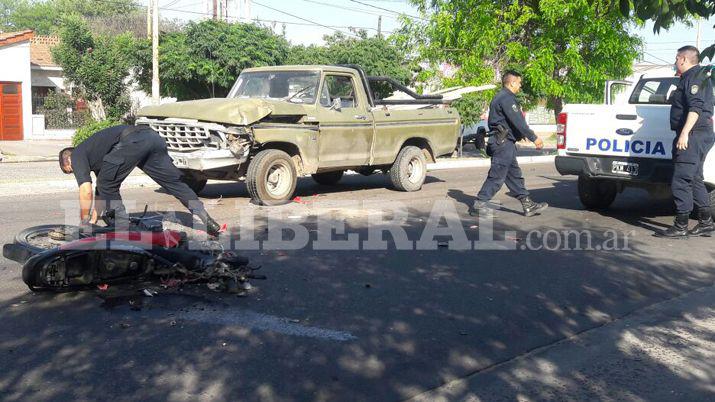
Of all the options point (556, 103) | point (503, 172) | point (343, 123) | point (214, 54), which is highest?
point (214, 54)

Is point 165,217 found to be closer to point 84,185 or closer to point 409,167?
point 84,185

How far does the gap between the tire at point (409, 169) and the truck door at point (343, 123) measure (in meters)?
0.75

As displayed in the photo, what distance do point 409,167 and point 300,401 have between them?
9.33 metres

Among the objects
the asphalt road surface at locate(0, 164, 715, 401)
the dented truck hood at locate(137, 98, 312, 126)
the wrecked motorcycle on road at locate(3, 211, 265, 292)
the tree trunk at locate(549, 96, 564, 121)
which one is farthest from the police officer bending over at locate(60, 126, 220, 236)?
the tree trunk at locate(549, 96, 564, 121)

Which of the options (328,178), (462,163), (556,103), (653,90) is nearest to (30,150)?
(462,163)

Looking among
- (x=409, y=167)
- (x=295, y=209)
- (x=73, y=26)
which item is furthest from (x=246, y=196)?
(x=73, y=26)

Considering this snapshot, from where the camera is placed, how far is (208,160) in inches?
401

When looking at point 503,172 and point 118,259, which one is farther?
point 503,172

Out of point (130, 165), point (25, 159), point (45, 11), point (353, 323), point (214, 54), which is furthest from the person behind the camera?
point (45, 11)

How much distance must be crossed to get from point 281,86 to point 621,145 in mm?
5111

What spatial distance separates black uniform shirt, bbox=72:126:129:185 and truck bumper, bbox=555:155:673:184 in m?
5.70

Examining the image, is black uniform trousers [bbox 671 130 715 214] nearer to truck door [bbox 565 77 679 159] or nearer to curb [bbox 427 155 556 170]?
truck door [bbox 565 77 679 159]

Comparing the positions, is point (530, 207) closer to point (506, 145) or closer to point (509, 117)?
point (506, 145)

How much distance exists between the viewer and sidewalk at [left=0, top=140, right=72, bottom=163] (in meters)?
19.9
